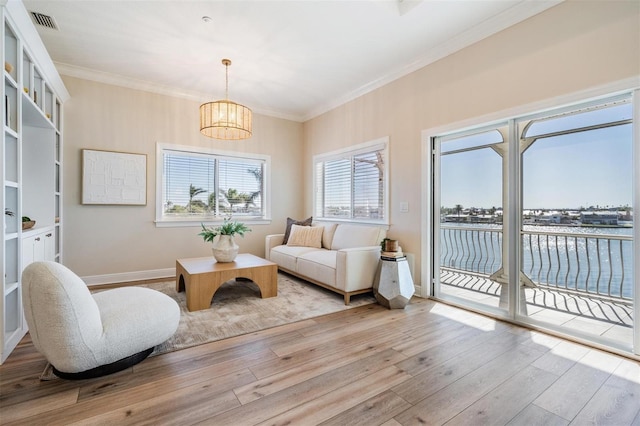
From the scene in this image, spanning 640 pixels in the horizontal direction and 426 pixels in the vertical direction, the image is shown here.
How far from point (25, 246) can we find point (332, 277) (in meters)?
2.85

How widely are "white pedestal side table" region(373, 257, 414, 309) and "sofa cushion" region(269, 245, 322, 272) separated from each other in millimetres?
1355

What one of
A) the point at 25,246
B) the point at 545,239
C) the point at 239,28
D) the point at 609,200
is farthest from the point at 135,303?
the point at 609,200

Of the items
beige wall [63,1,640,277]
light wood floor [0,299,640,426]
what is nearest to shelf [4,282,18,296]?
light wood floor [0,299,640,426]

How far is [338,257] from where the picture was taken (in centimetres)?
341

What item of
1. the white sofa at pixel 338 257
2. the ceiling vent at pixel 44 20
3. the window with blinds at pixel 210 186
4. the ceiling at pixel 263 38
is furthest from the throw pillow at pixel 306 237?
the ceiling vent at pixel 44 20

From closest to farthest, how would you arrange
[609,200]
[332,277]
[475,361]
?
[475,361] → [609,200] → [332,277]

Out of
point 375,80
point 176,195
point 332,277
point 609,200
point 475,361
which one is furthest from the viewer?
point 176,195

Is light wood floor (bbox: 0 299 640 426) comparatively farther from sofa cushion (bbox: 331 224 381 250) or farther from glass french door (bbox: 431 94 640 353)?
sofa cushion (bbox: 331 224 381 250)

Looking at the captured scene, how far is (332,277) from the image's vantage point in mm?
3498

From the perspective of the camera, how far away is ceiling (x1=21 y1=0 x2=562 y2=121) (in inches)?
106

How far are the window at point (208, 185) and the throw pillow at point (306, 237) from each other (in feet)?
3.14

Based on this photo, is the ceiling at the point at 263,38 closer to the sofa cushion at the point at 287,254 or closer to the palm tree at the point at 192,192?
the palm tree at the point at 192,192

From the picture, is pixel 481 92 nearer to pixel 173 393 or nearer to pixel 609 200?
pixel 609 200

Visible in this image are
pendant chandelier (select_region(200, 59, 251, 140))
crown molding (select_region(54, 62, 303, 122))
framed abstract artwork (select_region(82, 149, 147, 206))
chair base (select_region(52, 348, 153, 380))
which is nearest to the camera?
chair base (select_region(52, 348, 153, 380))
